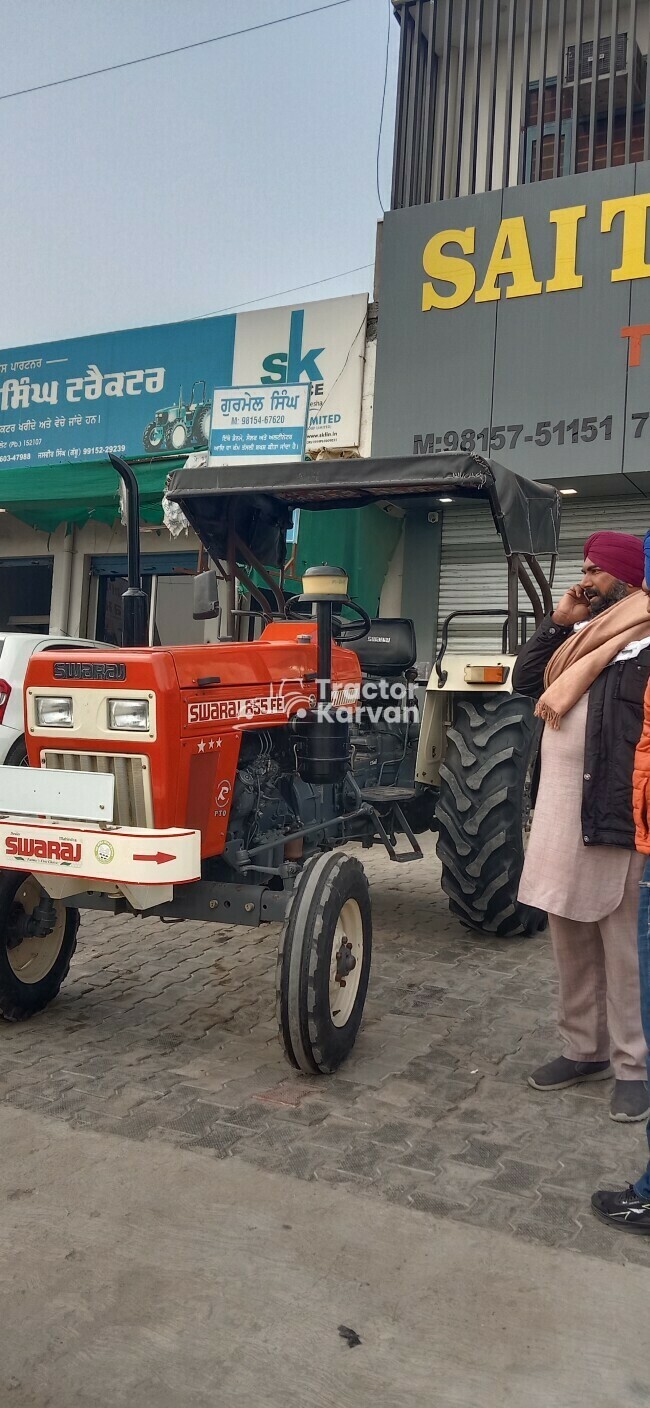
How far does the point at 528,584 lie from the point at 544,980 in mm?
1979

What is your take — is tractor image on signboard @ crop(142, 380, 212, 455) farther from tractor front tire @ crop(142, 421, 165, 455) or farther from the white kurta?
the white kurta

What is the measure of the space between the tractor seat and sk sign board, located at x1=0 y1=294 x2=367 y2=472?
16.1ft

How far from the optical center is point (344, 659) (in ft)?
Answer: 15.0

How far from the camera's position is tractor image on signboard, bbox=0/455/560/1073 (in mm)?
3264

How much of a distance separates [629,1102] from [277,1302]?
1388mm

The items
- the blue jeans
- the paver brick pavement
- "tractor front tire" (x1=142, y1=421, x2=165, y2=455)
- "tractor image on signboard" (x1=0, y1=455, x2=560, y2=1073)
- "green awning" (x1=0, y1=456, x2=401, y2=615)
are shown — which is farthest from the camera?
"tractor front tire" (x1=142, y1=421, x2=165, y2=455)

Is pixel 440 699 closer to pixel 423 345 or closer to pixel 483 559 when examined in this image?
pixel 483 559

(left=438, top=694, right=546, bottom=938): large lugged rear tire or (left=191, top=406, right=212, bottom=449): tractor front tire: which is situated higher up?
(left=191, top=406, right=212, bottom=449): tractor front tire

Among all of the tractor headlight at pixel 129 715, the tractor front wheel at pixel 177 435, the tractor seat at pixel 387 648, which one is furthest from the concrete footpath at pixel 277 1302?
the tractor front wheel at pixel 177 435

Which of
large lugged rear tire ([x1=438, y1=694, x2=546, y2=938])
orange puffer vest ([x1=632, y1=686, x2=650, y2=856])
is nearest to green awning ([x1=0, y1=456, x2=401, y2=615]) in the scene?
large lugged rear tire ([x1=438, y1=694, x2=546, y2=938])

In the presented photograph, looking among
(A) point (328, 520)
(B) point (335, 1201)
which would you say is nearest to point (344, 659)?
(B) point (335, 1201)

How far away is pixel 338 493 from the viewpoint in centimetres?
502

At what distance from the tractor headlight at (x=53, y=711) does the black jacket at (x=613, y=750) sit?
1.74m

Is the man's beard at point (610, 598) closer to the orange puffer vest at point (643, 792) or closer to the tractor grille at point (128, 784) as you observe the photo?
the orange puffer vest at point (643, 792)
